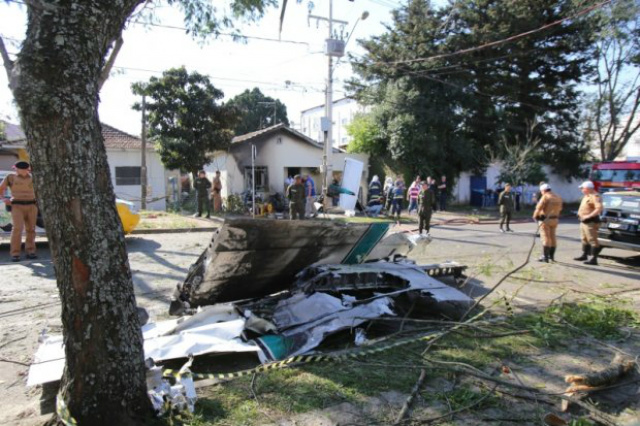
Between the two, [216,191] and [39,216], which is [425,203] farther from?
[216,191]

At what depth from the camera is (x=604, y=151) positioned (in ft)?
98.0

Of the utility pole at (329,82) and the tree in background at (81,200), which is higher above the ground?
the utility pole at (329,82)

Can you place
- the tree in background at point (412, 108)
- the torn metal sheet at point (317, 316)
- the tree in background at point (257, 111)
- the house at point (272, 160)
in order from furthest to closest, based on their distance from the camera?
the tree in background at point (257, 111)
the tree in background at point (412, 108)
the house at point (272, 160)
the torn metal sheet at point (317, 316)

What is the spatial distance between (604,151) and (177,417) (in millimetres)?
33835

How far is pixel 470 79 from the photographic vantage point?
2612 centimetres

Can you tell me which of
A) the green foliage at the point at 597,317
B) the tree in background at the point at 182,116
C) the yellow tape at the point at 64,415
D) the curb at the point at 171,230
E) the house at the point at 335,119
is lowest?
the green foliage at the point at 597,317

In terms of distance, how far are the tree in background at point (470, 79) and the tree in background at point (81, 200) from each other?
22.2m

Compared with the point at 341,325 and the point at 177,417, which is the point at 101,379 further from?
the point at 341,325

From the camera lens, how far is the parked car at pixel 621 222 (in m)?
9.09

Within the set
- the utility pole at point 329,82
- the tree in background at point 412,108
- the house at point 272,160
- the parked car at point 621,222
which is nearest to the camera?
the parked car at point 621,222

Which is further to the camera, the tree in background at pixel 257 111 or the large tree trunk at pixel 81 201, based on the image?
the tree in background at pixel 257 111

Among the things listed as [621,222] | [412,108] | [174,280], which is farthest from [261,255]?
[412,108]

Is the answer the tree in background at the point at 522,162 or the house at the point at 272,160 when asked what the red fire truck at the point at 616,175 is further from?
the house at the point at 272,160

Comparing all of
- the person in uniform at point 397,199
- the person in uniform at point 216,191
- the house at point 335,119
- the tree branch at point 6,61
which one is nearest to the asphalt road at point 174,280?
the tree branch at point 6,61
